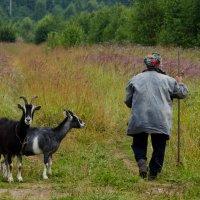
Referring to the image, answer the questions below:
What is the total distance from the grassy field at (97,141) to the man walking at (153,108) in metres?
0.36

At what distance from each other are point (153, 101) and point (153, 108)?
0.11m

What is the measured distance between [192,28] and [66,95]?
25573 millimetres

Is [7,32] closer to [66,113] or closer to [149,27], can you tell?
[149,27]

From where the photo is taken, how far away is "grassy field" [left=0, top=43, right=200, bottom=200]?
26.0 ft

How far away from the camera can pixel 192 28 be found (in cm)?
3700

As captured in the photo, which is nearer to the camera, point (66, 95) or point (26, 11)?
point (66, 95)

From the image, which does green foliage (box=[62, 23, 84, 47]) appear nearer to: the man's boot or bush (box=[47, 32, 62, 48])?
bush (box=[47, 32, 62, 48])

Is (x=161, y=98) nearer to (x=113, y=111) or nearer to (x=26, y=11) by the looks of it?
(x=113, y=111)

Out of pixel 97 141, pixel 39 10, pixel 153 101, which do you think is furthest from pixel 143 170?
pixel 39 10

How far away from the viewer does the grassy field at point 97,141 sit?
26.0ft

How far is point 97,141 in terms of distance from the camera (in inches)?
462

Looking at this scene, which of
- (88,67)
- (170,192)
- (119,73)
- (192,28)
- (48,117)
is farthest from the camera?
(192,28)

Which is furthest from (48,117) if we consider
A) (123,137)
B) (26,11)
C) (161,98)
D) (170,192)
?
(26,11)

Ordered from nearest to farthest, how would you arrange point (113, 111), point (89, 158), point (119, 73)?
point (89, 158) → point (113, 111) → point (119, 73)
